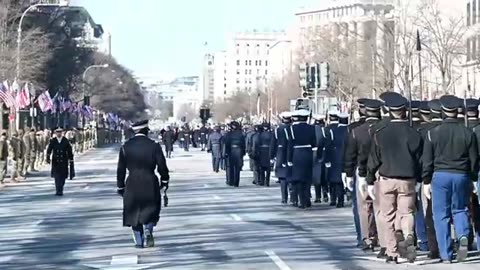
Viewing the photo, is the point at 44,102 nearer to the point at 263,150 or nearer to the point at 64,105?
the point at 64,105

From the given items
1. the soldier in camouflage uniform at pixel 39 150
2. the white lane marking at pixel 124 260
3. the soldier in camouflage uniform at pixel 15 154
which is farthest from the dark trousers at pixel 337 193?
the soldier in camouflage uniform at pixel 39 150

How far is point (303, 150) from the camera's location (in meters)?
25.5

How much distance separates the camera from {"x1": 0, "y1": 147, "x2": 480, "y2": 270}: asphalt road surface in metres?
15.6

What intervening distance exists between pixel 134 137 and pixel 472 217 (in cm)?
494

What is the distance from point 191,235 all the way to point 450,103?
230 inches

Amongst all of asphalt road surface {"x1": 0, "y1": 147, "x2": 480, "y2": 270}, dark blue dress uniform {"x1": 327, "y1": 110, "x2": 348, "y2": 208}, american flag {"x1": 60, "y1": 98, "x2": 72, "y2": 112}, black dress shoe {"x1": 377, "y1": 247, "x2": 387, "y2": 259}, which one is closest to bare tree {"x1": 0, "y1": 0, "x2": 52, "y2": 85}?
american flag {"x1": 60, "y1": 98, "x2": 72, "y2": 112}

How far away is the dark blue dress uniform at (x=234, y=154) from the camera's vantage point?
1404 inches

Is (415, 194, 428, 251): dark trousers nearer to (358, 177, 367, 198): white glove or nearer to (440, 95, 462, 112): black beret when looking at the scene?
(358, 177, 367, 198): white glove

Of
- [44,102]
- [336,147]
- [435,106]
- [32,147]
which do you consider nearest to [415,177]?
[435,106]

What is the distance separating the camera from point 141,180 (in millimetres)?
16984

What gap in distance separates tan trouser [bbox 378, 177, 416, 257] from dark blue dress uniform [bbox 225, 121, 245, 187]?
20.2 m

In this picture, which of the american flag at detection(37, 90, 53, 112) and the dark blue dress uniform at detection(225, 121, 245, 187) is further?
the american flag at detection(37, 90, 53, 112)

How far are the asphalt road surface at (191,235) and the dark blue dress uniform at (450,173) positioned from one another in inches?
17.7

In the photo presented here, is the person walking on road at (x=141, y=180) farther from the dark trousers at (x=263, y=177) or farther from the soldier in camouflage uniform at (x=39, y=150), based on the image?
the soldier in camouflage uniform at (x=39, y=150)
